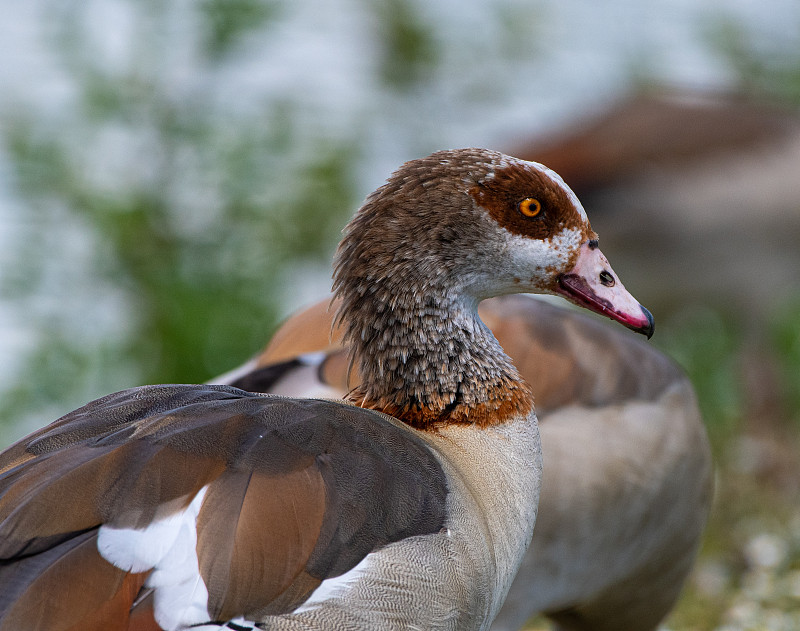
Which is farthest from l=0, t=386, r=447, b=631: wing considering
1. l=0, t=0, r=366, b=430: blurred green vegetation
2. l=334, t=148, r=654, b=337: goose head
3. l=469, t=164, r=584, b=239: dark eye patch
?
l=0, t=0, r=366, b=430: blurred green vegetation

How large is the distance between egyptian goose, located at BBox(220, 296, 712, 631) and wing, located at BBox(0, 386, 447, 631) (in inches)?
30.6

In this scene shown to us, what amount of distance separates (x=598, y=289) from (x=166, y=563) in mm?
1153

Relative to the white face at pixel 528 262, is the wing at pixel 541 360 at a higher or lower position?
lower

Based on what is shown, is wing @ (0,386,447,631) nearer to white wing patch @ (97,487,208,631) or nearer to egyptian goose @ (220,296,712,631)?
white wing patch @ (97,487,208,631)

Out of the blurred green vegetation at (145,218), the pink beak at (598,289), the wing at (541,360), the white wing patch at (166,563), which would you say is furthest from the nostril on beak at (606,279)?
the blurred green vegetation at (145,218)

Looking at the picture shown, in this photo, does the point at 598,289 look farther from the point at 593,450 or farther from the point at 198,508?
the point at 198,508

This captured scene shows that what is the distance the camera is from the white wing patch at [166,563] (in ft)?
6.01

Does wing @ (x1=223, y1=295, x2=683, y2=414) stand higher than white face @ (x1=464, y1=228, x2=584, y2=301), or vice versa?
white face @ (x1=464, y1=228, x2=584, y2=301)

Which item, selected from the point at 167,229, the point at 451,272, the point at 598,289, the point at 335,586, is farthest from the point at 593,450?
the point at 167,229

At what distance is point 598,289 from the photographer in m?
2.52

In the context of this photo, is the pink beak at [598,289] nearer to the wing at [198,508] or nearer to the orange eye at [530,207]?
the orange eye at [530,207]

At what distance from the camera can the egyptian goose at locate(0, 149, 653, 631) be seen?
1861 millimetres

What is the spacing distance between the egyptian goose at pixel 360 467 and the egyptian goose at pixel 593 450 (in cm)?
48

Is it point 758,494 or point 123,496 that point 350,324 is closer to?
point 123,496
